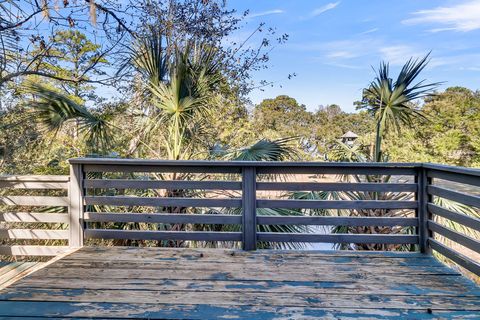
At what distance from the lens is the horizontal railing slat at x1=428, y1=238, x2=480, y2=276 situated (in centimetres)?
213

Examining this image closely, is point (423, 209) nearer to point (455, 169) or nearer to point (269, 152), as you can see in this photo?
point (455, 169)

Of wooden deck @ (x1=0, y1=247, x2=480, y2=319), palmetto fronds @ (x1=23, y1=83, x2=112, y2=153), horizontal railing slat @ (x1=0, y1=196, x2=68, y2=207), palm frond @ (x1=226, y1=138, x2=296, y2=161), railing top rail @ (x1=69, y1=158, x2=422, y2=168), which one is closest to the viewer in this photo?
wooden deck @ (x1=0, y1=247, x2=480, y2=319)

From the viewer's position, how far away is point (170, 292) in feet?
6.50

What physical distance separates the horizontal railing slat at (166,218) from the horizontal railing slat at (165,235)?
0.35ft

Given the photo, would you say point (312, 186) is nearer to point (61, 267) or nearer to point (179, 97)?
point (179, 97)

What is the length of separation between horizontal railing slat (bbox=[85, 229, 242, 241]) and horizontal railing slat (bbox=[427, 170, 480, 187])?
1757 millimetres

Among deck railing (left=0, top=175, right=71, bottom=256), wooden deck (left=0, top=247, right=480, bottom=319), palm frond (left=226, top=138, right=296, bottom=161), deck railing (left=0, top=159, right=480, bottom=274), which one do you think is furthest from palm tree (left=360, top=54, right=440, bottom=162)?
deck railing (left=0, top=175, right=71, bottom=256)

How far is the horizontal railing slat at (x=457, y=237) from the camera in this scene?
214cm

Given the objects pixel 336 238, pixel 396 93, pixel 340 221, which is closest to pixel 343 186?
Result: pixel 340 221

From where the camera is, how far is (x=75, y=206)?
2914 millimetres

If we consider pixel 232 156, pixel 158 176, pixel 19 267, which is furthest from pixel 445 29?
pixel 19 267

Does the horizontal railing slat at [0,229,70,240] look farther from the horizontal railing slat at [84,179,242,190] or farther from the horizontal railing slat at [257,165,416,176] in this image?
the horizontal railing slat at [257,165,416,176]

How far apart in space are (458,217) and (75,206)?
3.20 m

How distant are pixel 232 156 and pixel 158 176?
91cm
